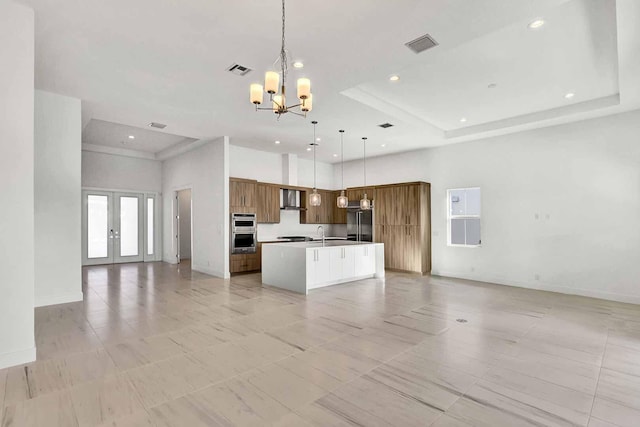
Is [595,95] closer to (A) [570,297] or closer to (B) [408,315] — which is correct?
(A) [570,297]

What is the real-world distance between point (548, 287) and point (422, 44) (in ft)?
18.4

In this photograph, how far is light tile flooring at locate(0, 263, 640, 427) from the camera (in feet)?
7.40

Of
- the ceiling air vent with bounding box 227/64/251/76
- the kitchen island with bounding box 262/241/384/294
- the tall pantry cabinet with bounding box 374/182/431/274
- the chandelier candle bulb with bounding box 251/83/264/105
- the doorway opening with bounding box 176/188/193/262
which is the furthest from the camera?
the doorway opening with bounding box 176/188/193/262

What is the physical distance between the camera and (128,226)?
10.1 metres

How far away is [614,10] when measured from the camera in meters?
3.14

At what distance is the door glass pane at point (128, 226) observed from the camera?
9.95 metres

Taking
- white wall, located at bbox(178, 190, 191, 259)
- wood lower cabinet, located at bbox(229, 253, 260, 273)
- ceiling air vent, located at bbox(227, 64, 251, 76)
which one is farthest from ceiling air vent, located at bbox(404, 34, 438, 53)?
white wall, located at bbox(178, 190, 191, 259)

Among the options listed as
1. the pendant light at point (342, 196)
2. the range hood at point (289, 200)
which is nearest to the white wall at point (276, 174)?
the range hood at point (289, 200)

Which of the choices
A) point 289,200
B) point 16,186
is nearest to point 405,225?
point 289,200

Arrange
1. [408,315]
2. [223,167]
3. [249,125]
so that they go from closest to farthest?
[408,315] → [249,125] → [223,167]

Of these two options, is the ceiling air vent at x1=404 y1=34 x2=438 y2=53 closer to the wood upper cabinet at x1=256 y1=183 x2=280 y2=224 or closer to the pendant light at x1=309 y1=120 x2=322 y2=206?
the pendant light at x1=309 y1=120 x2=322 y2=206

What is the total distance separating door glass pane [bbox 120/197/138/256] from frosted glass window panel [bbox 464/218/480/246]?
32.1ft

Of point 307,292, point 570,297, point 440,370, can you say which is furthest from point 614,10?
point 307,292

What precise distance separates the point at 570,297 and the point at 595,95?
3549 mm
